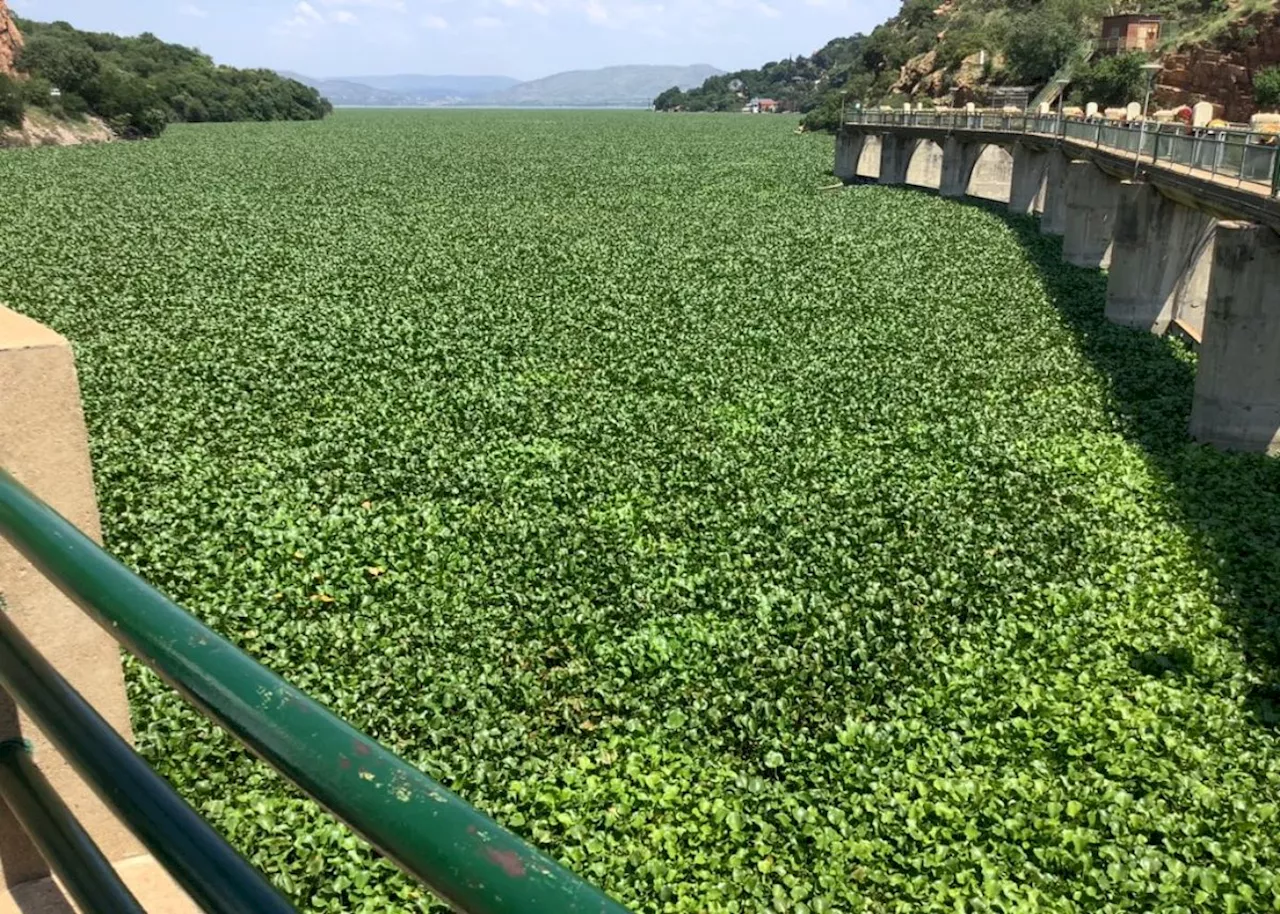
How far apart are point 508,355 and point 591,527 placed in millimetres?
8160

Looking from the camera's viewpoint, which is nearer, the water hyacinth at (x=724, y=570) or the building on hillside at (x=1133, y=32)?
the water hyacinth at (x=724, y=570)

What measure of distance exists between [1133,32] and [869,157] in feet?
84.2

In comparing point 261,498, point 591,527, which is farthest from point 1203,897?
point 261,498

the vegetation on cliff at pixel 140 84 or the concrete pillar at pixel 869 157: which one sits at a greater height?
the vegetation on cliff at pixel 140 84

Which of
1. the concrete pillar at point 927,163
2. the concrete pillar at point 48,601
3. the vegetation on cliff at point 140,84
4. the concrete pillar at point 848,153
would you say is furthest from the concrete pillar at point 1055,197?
the vegetation on cliff at point 140,84

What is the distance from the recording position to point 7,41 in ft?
302

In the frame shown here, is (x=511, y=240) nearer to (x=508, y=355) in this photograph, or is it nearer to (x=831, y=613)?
(x=508, y=355)

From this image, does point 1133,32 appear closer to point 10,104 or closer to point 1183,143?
point 1183,143

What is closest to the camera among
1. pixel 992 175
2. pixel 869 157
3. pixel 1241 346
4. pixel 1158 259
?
pixel 1241 346

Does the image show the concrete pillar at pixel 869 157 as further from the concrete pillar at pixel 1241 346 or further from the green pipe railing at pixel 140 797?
the green pipe railing at pixel 140 797

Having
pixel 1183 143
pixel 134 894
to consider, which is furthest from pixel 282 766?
pixel 1183 143

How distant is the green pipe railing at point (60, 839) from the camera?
5.50 ft

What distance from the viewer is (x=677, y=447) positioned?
52.2 ft

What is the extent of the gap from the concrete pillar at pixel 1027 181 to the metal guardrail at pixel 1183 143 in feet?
2.58
